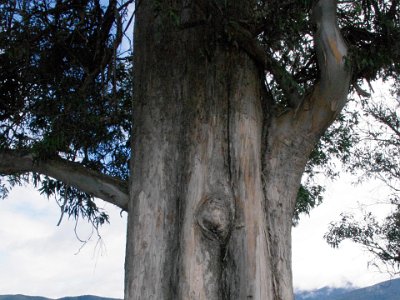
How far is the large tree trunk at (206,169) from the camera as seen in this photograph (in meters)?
3.66

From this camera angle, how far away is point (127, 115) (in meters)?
6.59

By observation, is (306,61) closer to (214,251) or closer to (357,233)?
(214,251)

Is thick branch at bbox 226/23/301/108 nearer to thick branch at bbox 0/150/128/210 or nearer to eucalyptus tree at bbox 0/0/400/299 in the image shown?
eucalyptus tree at bbox 0/0/400/299

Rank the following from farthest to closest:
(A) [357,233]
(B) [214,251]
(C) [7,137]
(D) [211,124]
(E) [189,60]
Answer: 1. (A) [357,233]
2. (C) [7,137]
3. (E) [189,60]
4. (D) [211,124]
5. (B) [214,251]

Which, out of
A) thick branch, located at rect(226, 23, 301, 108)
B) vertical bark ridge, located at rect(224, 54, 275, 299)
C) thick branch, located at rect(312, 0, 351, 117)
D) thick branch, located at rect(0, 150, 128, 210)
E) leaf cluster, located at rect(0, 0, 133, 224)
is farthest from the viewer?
leaf cluster, located at rect(0, 0, 133, 224)

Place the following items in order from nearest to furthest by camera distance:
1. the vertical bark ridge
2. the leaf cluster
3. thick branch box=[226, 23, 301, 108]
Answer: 1. the vertical bark ridge
2. thick branch box=[226, 23, 301, 108]
3. the leaf cluster

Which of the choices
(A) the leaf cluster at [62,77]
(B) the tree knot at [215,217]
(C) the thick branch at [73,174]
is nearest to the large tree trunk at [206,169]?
(B) the tree knot at [215,217]

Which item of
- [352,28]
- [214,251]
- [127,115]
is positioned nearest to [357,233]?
[127,115]

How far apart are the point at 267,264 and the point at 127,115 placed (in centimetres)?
328

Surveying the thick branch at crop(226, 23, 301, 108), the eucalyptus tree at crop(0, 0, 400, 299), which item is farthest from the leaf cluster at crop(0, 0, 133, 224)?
the thick branch at crop(226, 23, 301, 108)

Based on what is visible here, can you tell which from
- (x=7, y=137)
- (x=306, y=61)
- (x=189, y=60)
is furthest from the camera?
(x=7, y=137)

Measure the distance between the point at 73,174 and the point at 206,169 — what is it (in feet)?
4.38

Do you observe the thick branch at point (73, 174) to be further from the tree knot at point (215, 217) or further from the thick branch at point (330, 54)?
the thick branch at point (330, 54)

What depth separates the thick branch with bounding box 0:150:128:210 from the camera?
4.41m
